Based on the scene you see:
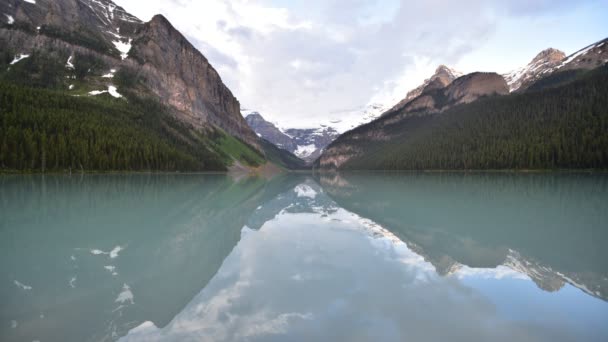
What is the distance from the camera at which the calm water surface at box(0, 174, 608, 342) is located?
608cm

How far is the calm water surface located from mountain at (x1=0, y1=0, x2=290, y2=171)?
2583 inches

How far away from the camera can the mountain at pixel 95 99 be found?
7189cm

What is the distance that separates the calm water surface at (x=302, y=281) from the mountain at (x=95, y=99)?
65605 mm

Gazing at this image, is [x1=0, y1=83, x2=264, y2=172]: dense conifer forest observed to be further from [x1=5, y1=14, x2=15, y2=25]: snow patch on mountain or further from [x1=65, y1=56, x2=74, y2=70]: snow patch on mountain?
[x1=5, y1=14, x2=15, y2=25]: snow patch on mountain

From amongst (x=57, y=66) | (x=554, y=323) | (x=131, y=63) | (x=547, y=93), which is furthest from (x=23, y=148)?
(x=547, y=93)

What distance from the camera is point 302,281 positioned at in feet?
29.4

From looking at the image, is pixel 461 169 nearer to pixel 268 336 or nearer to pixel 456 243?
pixel 456 243

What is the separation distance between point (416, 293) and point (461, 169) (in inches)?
5190

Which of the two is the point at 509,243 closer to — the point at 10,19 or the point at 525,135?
the point at 525,135

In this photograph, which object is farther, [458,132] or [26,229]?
[458,132]

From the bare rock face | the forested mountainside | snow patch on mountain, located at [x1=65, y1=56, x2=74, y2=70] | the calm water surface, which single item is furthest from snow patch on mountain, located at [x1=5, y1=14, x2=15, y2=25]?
the calm water surface

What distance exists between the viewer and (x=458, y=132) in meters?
150

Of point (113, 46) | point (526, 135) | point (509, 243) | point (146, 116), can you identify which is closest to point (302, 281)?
point (509, 243)

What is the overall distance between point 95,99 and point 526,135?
155 m
